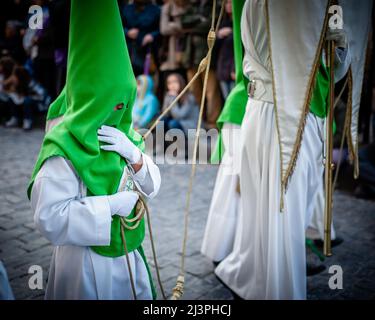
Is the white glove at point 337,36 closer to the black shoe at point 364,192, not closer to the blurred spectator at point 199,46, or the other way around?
the black shoe at point 364,192

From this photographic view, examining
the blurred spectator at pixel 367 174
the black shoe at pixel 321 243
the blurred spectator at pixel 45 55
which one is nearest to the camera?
the black shoe at pixel 321 243

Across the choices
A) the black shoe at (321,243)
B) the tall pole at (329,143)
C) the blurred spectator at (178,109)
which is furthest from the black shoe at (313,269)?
the blurred spectator at (178,109)

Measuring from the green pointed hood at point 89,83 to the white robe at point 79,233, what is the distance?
0.08m

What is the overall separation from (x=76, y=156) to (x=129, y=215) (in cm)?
51

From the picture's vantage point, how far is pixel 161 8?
7.39 metres

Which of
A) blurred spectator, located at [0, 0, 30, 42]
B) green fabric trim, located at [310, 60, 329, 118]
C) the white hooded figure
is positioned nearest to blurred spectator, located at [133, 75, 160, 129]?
blurred spectator, located at [0, 0, 30, 42]

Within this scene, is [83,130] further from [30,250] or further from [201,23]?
[201,23]

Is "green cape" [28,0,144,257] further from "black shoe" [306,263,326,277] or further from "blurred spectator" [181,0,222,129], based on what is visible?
"blurred spectator" [181,0,222,129]

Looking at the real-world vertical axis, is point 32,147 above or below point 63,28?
below

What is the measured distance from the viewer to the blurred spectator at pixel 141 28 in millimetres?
7395

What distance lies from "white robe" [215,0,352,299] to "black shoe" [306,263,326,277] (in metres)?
0.66

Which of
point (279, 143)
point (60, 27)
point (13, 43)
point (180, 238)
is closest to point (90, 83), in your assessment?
point (279, 143)
